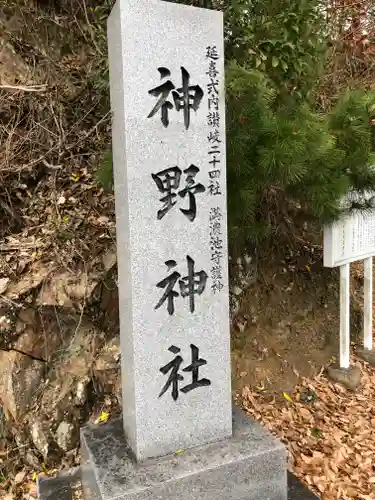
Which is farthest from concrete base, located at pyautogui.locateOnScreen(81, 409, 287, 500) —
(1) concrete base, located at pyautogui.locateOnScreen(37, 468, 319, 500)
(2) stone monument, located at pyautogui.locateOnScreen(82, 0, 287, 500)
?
(1) concrete base, located at pyautogui.locateOnScreen(37, 468, 319, 500)

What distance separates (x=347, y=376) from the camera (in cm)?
413

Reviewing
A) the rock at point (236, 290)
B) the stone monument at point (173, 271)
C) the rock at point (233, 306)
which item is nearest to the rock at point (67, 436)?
the stone monument at point (173, 271)

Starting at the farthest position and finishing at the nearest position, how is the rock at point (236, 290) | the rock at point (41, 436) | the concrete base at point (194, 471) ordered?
1. the rock at point (236, 290)
2. the rock at point (41, 436)
3. the concrete base at point (194, 471)

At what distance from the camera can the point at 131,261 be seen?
214cm

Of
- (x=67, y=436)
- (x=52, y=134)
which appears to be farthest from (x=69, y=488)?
(x=52, y=134)

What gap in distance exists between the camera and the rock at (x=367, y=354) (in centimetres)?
454

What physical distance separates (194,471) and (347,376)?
8.32 feet

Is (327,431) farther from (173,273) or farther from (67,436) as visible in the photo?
(173,273)

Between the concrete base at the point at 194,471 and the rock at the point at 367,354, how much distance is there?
8.42ft

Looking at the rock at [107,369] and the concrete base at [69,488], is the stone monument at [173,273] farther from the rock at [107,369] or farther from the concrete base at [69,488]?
the rock at [107,369]

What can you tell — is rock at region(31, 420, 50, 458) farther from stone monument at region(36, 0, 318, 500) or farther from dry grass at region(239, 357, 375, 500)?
dry grass at region(239, 357, 375, 500)

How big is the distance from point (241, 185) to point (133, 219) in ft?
3.41

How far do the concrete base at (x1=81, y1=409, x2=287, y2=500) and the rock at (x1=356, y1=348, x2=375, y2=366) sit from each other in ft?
8.42

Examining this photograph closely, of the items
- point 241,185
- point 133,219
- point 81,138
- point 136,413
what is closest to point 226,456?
point 136,413
